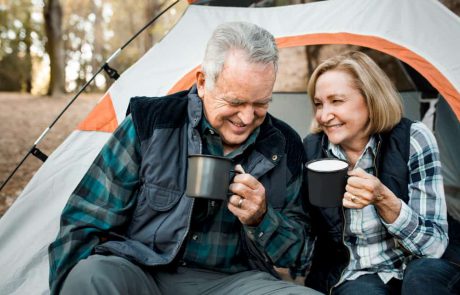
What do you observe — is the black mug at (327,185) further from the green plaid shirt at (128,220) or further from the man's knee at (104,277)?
the man's knee at (104,277)

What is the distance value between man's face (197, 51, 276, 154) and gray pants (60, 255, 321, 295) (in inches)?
18.0

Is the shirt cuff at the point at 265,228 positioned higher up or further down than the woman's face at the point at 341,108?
further down

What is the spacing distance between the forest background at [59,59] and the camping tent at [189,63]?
0.22 m

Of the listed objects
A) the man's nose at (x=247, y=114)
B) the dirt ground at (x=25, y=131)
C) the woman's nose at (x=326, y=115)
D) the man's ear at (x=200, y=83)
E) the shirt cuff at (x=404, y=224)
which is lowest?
the dirt ground at (x=25, y=131)

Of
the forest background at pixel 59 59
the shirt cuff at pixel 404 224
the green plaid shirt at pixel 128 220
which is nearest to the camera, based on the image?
the green plaid shirt at pixel 128 220

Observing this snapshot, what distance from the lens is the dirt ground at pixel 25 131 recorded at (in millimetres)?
4771

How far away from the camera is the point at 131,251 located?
1.59m

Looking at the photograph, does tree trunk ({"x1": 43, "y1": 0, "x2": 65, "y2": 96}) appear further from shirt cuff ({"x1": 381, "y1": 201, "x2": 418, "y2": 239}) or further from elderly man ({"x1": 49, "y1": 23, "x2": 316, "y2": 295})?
shirt cuff ({"x1": 381, "y1": 201, "x2": 418, "y2": 239})

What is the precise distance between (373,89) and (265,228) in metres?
0.75

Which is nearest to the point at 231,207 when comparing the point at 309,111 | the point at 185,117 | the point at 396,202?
the point at 185,117

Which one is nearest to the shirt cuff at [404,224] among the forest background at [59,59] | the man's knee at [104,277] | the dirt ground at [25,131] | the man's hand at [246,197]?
the man's hand at [246,197]

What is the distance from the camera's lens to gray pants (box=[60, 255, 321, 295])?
136 centimetres

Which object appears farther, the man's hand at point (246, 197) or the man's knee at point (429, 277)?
the man's knee at point (429, 277)

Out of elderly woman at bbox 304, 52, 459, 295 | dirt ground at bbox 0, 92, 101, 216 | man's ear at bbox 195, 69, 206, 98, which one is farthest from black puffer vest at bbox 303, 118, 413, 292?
dirt ground at bbox 0, 92, 101, 216
